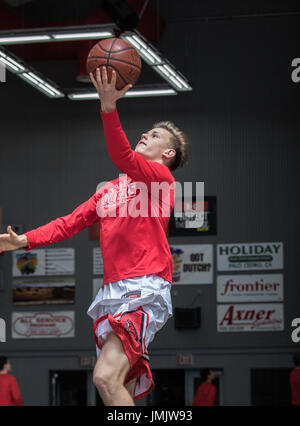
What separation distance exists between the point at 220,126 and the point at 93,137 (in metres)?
2.68

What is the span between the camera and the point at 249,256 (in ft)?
47.6

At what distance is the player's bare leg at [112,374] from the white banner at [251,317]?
10.4 m

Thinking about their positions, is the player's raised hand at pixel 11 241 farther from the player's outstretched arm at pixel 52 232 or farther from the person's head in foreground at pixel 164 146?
the person's head in foreground at pixel 164 146

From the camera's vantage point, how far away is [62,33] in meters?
10.3

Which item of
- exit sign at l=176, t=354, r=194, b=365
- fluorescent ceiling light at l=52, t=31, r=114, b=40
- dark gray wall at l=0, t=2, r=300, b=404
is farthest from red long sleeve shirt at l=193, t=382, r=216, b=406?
fluorescent ceiling light at l=52, t=31, r=114, b=40

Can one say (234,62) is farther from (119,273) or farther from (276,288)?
(119,273)

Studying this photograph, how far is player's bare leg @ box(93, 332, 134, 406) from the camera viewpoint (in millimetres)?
4027

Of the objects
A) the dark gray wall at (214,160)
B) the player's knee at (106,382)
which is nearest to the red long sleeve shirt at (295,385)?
the dark gray wall at (214,160)

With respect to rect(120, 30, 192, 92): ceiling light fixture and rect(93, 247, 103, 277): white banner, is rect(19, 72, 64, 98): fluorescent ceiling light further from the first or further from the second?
rect(93, 247, 103, 277): white banner

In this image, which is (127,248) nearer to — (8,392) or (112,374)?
(112,374)

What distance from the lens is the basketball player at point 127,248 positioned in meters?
4.13

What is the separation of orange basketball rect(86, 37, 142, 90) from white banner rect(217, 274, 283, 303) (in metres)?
9.86

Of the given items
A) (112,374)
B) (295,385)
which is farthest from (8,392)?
(112,374)
